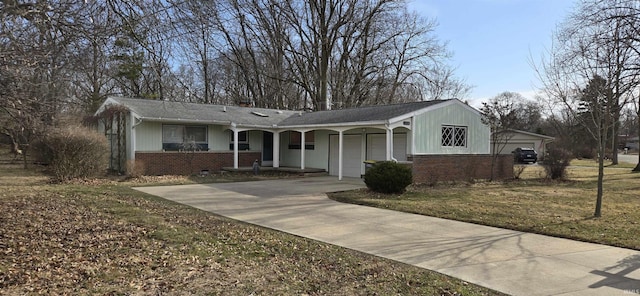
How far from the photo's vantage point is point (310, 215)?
956cm

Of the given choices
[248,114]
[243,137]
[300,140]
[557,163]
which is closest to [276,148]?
[300,140]

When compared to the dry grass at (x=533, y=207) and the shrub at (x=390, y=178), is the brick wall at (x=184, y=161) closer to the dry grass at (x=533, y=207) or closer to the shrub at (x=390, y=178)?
the dry grass at (x=533, y=207)

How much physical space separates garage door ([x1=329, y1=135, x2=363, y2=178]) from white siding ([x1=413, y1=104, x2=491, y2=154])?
3345 mm

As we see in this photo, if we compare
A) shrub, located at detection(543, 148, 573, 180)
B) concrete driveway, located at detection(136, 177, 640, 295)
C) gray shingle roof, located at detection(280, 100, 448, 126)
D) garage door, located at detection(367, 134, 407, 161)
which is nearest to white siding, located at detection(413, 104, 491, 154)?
gray shingle roof, located at detection(280, 100, 448, 126)

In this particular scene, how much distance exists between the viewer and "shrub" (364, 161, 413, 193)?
42.0 ft

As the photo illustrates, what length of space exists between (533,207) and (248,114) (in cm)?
1646

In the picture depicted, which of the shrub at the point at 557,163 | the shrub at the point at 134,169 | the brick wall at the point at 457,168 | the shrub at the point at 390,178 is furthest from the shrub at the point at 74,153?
the shrub at the point at 557,163

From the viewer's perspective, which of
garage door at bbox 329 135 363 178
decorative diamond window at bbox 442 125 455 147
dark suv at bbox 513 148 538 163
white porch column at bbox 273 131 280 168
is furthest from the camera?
dark suv at bbox 513 148 538 163

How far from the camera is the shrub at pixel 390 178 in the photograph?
12.8 metres

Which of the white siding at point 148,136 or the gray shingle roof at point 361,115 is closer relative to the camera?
the gray shingle roof at point 361,115

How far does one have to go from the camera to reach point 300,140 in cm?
2325

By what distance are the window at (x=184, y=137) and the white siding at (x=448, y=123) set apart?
→ 1027 centimetres

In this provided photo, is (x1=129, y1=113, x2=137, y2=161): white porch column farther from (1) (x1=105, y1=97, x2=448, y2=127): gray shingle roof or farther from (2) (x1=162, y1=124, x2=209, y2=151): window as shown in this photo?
(2) (x1=162, y1=124, x2=209, y2=151): window

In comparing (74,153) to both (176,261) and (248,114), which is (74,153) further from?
(176,261)
